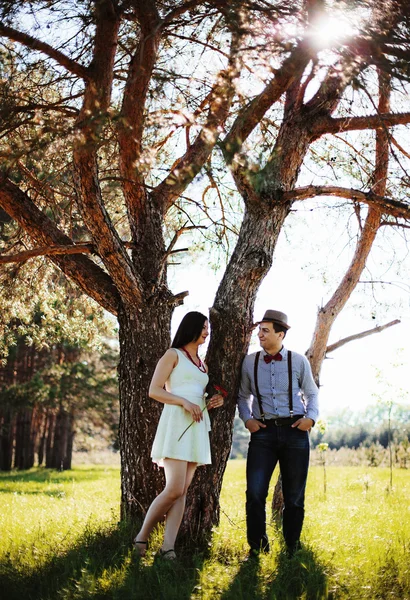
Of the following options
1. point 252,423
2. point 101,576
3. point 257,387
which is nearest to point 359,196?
point 257,387

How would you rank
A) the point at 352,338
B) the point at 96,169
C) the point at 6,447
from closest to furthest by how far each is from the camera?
the point at 96,169, the point at 352,338, the point at 6,447

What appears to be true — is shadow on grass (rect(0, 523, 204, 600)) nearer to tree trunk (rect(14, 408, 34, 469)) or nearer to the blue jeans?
the blue jeans

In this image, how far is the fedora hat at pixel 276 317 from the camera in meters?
5.37

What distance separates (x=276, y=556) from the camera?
4.93 meters

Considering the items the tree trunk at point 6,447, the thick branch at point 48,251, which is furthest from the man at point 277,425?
the tree trunk at point 6,447

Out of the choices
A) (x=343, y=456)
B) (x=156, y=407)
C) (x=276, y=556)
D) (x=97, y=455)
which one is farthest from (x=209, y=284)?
(x=97, y=455)

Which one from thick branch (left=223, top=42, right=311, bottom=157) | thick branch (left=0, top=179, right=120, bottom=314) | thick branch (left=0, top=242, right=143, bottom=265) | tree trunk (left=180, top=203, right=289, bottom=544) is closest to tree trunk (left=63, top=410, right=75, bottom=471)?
thick branch (left=0, top=179, right=120, bottom=314)

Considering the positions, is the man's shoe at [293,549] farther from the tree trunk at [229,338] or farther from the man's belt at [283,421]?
the man's belt at [283,421]

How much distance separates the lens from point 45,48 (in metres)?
5.59

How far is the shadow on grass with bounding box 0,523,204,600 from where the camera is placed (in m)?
4.11

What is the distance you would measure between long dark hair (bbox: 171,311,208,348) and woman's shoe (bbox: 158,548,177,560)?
5.05 ft

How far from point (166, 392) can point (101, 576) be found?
1359mm

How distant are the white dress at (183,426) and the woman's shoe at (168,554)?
2.06ft

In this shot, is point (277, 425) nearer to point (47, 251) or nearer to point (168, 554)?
point (168, 554)
